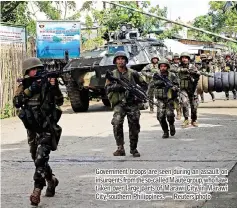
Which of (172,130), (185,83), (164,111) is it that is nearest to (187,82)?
(185,83)

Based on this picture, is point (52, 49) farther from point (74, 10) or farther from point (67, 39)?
point (74, 10)

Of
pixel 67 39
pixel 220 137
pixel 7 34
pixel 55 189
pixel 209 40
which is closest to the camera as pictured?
pixel 55 189

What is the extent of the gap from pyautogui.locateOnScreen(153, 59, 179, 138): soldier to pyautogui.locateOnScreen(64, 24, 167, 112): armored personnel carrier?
19.6 ft

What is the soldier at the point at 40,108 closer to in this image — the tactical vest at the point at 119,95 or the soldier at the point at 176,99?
the tactical vest at the point at 119,95

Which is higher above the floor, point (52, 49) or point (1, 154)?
point (52, 49)

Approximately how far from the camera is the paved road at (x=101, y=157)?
6647mm

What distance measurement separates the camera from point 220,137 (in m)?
11.1

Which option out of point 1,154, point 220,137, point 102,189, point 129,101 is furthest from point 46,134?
point 220,137

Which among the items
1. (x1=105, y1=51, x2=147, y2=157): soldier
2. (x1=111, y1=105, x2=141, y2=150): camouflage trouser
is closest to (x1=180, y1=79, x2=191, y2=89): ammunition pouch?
(x1=105, y1=51, x2=147, y2=157): soldier

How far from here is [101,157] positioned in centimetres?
940

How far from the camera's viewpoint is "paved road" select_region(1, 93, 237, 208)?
6647 mm

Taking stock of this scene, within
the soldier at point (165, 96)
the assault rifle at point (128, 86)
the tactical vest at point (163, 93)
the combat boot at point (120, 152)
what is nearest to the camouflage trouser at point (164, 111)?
the soldier at point (165, 96)

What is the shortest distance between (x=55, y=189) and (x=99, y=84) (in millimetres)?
10251

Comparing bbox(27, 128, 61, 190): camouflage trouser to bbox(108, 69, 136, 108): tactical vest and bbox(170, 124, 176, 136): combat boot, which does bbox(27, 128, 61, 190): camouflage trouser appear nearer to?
bbox(108, 69, 136, 108): tactical vest
